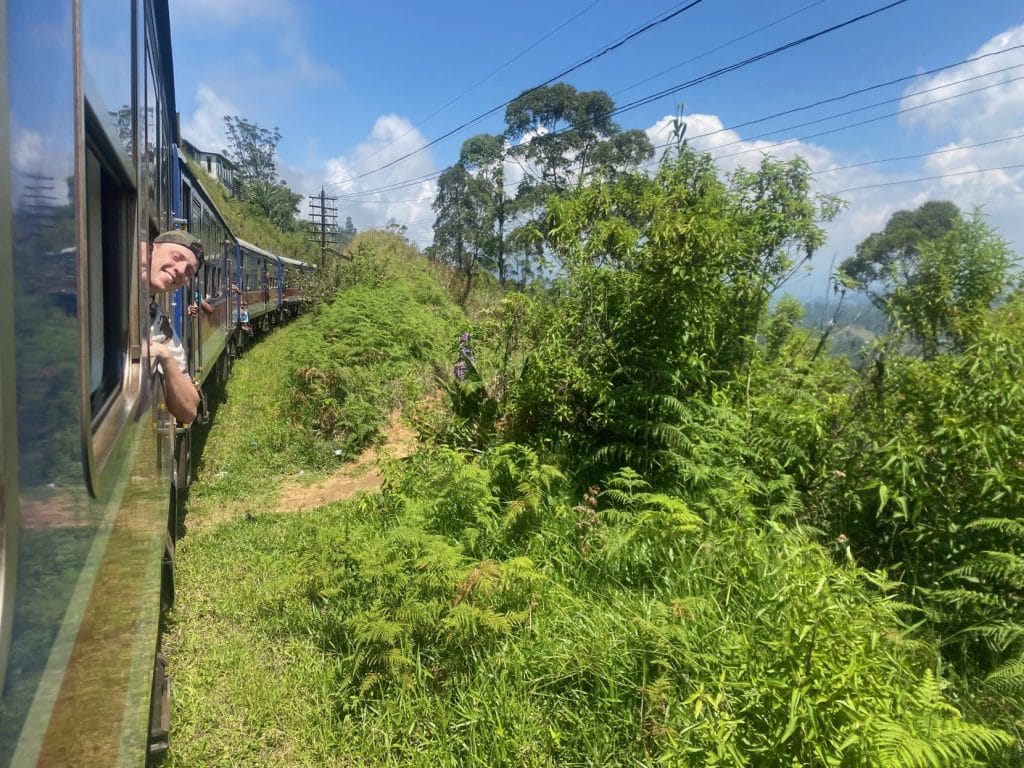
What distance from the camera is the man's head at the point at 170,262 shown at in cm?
242

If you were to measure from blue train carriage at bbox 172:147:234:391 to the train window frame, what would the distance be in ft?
7.08

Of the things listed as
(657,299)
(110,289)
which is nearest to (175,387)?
(110,289)

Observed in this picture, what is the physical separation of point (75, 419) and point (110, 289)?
1216 mm

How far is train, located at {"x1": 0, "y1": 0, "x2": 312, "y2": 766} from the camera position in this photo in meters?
0.84

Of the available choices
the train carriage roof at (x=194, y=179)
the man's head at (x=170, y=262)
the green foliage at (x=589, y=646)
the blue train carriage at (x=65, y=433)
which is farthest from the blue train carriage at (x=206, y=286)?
the blue train carriage at (x=65, y=433)

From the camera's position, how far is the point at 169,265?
8.07 ft

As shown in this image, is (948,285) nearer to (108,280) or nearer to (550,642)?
(550,642)

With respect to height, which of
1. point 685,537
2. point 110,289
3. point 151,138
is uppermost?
point 151,138

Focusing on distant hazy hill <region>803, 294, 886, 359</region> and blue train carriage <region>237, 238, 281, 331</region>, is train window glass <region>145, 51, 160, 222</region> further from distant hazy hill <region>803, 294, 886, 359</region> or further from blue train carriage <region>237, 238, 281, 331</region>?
blue train carriage <region>237, 238, 281, 331</region>

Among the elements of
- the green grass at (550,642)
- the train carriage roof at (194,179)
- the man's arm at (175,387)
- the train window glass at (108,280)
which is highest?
the train carriage roof at (194,179)

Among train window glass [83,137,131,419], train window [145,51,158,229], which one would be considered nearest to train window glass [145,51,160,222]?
train window [145,51,158,229]

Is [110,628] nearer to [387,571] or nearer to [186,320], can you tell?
[387,571]

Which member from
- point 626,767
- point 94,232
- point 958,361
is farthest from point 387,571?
point 958,361

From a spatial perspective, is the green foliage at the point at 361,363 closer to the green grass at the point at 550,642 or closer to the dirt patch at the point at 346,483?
the dirt patch at the point at 346,483
